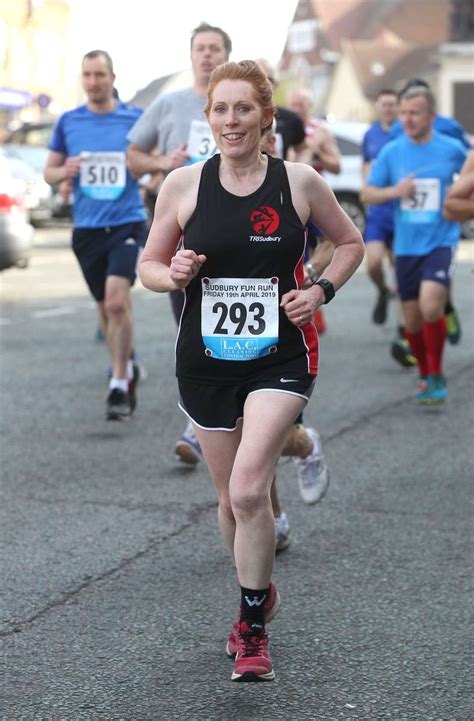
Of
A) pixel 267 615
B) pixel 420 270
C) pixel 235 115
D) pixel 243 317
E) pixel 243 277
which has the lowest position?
pixel 420 270

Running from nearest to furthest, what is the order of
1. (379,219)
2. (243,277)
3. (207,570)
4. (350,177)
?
(243,277), (207,570), (379,219), (350,177)

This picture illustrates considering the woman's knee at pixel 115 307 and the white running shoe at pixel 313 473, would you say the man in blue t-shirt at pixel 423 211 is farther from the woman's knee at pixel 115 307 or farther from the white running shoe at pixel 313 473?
the white running shoe at pixel 313 473

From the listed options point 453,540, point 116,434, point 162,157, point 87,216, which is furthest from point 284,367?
point 87,216

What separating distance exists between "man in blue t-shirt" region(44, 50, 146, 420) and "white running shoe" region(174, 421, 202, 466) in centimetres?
140

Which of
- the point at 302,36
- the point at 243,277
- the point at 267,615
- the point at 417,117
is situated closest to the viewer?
the point at 243,277

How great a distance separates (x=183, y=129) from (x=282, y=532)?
2.65 meters

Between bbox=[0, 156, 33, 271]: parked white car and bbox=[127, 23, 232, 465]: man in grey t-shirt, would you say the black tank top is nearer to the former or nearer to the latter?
bbox=[127, 23, 232, 465]: man in grey t-shirt

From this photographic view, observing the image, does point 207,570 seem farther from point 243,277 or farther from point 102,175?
point 102,175

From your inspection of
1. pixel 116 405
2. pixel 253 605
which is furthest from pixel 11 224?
pixel 253 605

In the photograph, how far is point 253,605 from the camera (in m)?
4.30

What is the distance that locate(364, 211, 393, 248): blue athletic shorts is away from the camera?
1187 centimetres

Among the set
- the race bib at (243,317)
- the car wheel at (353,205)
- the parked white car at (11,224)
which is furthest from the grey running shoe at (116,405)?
the car wheel at (353,205)

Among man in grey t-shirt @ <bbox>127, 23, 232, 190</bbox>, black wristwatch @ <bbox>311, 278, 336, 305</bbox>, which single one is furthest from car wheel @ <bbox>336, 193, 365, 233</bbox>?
black wristwatch @ <bbox>311, 278, 336, 305</bbox>

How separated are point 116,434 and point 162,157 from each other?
171 cm
